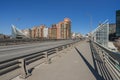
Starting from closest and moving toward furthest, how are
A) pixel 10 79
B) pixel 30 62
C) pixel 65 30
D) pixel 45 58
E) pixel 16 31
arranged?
1. pixel 10 79
2. pixel 30 62
3. pixel 45 58
4. pixel 16 31
5. pixel 65 30

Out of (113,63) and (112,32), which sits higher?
(112,32)

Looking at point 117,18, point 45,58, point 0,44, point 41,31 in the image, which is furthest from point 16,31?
point 45,58

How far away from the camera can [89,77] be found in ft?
26.0

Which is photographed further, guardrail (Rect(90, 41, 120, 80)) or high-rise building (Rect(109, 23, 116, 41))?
high-rise building (Rect(109, 23, 116, 41))

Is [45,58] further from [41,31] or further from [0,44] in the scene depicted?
[41,31]

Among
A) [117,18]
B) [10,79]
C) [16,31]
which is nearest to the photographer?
[10,79]

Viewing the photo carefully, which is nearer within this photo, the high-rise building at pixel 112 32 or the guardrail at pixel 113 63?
the guardrail at pixel 113 63

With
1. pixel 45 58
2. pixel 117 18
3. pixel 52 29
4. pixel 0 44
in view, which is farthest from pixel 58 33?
pixel 45 58

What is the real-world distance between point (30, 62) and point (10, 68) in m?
2.42

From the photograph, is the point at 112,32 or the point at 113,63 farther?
the point at 112,32

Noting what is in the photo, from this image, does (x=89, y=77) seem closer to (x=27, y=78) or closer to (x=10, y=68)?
(x=27, y=78)

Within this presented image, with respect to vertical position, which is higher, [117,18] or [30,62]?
→ [117,18]

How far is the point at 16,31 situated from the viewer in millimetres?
115938

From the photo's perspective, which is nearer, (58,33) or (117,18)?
(117,18)
